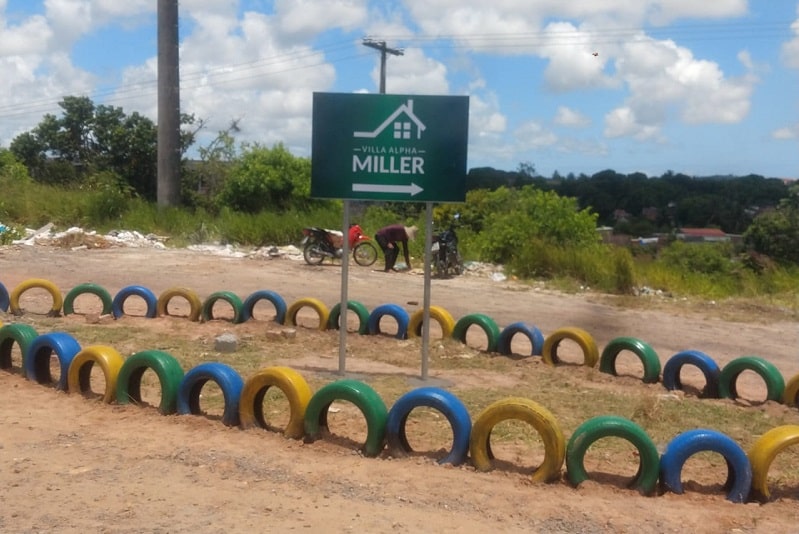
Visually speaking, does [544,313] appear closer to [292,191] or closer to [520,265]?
[520,265]

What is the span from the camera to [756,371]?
28.8 feet

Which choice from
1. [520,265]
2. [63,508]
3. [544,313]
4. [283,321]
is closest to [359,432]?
[63,508]

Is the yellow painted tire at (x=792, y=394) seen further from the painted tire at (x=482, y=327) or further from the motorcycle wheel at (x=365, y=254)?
the motorcycle wheel at (x=365, y=254)

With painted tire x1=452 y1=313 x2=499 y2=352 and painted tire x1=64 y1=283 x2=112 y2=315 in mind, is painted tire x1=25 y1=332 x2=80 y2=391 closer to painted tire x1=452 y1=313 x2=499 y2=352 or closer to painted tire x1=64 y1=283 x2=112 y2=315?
painted tire x1=64 y1=283 x2=112 y2=315

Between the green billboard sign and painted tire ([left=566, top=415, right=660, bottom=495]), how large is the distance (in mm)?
3235

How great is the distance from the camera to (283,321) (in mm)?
11625

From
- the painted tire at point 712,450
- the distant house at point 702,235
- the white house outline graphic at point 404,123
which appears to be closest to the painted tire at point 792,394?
the painted tire at point 712,450

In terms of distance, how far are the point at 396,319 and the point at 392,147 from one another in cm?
330

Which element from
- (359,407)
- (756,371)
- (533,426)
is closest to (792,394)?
(756,371)

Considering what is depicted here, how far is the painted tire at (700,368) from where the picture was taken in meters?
9.02

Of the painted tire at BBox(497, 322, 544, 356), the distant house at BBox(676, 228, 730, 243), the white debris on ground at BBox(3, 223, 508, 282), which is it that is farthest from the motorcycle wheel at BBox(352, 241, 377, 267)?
the distant house at BBox(676, 228, 730, 243)

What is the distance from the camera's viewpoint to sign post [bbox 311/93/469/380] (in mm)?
8367

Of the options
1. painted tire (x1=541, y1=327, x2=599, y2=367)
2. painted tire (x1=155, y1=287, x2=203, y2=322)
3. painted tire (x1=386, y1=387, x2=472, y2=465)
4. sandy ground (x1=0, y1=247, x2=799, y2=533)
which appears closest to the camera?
sandy ground (x1=0, y1=247, x2=799, y2=533)

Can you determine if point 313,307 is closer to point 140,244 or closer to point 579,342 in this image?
point 579,342
